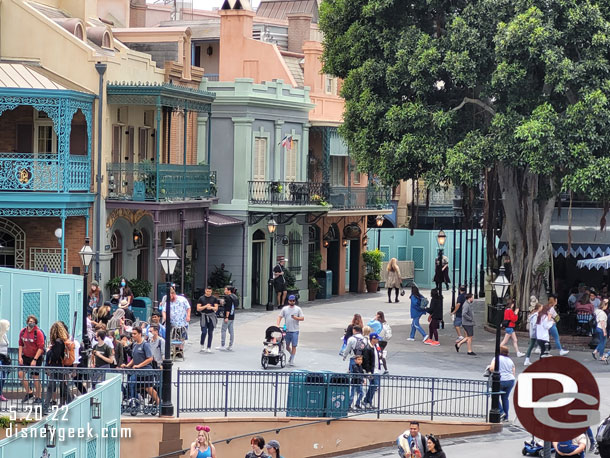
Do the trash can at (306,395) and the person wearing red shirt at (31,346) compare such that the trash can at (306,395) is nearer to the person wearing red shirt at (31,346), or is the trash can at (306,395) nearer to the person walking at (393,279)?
the person wearing red shirt at (31,346)

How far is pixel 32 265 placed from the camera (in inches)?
1184

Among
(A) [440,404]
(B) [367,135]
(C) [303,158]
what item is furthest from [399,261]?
(A) [440,404]

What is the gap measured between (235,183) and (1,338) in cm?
1684

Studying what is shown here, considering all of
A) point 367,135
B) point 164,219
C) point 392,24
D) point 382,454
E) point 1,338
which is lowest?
point 382,454

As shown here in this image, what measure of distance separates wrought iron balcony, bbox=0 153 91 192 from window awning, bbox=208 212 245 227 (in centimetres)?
627

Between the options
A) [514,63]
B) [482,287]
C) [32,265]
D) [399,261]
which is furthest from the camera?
[399,261]

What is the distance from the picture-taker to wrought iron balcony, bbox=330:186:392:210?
42.3m

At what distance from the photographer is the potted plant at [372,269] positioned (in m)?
45.3

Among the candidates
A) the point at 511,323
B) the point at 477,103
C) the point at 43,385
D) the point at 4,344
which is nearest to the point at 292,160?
the point at 477,103

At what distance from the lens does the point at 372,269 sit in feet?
149

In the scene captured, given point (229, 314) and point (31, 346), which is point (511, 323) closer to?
point (229, 314)

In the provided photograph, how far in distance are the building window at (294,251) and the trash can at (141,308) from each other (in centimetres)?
999

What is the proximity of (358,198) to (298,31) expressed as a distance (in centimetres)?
750

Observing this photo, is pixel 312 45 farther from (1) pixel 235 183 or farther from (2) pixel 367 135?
(2) pixel 367 135
